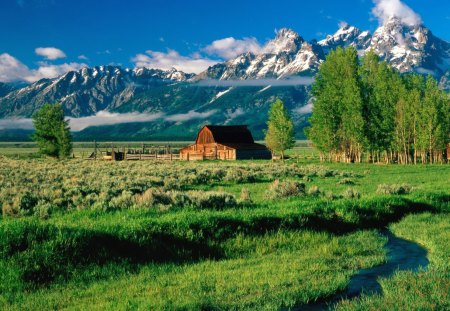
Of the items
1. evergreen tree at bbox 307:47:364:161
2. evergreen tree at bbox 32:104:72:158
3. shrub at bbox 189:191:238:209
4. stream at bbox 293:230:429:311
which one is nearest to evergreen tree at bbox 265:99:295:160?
evergreen tree at bbox 307:47:364:161

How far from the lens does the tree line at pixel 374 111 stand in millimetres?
69188

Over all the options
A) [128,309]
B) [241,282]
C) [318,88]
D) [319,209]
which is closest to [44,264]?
[128,309]

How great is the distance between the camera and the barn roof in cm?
10306

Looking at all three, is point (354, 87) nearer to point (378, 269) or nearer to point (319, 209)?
point (319, 209)

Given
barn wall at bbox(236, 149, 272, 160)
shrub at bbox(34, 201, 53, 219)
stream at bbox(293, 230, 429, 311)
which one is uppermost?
barn wall at bbox(236, 149, 272, 160)

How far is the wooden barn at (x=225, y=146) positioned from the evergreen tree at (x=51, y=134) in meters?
24.2

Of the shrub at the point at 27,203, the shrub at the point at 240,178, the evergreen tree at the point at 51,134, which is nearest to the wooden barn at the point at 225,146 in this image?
the evergreen tree at the point at 51,134

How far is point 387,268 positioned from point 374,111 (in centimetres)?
6222

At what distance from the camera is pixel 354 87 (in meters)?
70.2

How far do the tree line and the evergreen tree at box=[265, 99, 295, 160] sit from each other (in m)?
9.33

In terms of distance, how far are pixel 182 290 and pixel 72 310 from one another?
2.28 m

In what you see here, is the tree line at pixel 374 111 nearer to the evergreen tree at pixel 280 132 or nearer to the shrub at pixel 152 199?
the evergreen tree at pixel 280 132

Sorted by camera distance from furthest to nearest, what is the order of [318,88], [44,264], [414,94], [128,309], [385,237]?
[318,88] → [414,94] → [385,237] → [44,264] → [128,309]

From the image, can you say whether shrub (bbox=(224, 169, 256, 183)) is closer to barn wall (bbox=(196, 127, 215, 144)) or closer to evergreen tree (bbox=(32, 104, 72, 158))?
evergreen tree (bbox=(32, 104, 72, 158))
